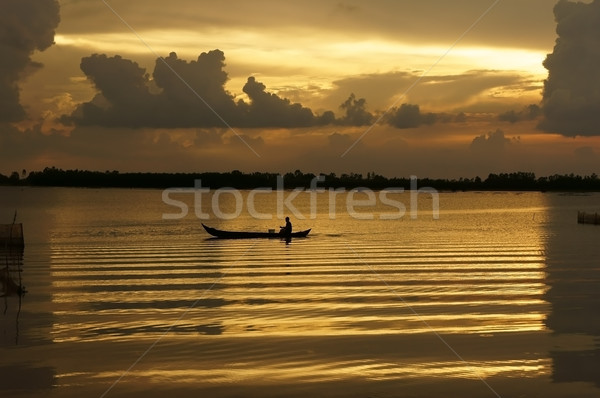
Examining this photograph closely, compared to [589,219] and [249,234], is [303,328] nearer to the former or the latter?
[249,234]

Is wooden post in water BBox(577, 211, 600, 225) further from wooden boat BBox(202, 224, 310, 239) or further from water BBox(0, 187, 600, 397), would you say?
water BBox(0, 187, 600, 397)

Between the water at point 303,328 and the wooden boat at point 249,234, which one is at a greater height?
the wooden boat at point 249,234

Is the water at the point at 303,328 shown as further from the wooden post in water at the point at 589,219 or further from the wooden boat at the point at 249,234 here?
the wooden post in water at the point at 589,219

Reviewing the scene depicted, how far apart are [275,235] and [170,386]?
127 ft

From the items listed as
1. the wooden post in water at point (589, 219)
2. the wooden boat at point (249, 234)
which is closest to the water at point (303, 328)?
the wooden boat at point (249, 234)

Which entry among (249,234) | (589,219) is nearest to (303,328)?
(249,234)

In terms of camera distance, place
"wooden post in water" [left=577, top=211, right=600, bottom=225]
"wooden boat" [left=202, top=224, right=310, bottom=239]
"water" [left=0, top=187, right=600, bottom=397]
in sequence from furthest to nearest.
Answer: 1. "wooden post in water" [left=577, top=211, right=600, bottom=225]
2. "wooden boat" [left=202, top=224, right=310, bottom=239]
3. "water" [left=0, top=187, right=600, bottom=397]

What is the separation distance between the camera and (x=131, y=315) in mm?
21484

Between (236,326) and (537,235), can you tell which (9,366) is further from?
(537,235)

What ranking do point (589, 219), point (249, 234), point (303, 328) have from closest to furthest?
1. point (303, 328)
2. point (249, 234)
3. point (589, 219)

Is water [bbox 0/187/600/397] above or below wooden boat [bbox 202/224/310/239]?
below

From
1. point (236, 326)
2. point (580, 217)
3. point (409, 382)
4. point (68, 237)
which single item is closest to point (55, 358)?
point (236, 326)

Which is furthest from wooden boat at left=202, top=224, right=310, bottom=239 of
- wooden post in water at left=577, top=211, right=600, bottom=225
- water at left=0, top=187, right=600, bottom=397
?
wooden post in water at left=577, top=211, right=600, bottom=225

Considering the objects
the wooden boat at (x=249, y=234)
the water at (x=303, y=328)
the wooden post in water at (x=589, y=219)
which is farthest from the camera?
the wooden post in water at (x=589, y=219)
